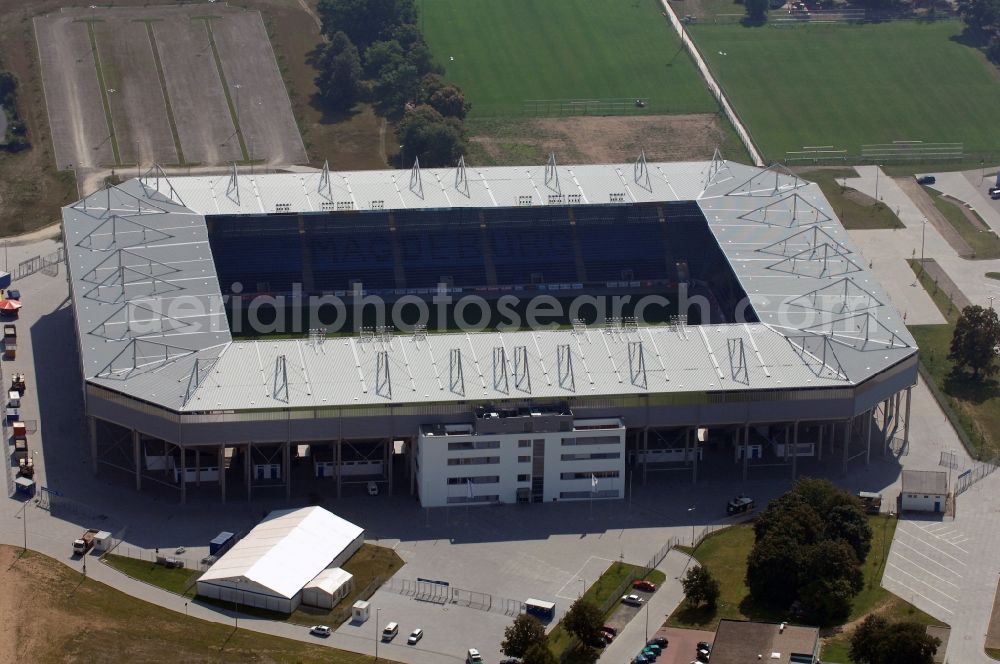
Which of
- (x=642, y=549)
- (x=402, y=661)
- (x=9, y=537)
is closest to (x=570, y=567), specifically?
(x=642, y=549)

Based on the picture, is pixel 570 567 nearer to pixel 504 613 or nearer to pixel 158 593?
pixel 504 613

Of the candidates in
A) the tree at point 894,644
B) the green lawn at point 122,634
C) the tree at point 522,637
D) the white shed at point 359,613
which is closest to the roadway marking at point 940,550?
the tree at point 894,644

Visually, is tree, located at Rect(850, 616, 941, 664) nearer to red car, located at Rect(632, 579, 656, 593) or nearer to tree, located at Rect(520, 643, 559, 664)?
red car, located at Rect(632, 579, 656, 593)

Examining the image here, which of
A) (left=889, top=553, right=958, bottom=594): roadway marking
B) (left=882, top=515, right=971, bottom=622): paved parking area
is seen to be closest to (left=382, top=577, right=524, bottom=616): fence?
(left=882, top=515, right=971, bottom=622): paved parking area

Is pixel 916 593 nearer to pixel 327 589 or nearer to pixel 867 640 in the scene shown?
pixel 867 640

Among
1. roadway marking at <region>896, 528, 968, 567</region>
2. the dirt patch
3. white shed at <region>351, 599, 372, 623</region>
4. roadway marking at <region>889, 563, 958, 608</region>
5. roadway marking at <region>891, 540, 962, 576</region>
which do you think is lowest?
roadway marking at <region>896, 528, 968, 567</region>
